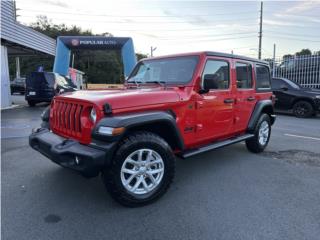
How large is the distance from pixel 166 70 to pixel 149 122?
141cm

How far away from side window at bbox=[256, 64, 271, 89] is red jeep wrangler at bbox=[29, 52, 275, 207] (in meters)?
0.52

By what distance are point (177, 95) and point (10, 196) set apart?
8.28 feet

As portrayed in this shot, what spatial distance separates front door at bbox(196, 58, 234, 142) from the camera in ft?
13.2

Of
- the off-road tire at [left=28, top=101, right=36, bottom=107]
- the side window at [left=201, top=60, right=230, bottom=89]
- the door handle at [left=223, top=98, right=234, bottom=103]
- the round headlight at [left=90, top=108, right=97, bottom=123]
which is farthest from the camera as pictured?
the off-road tire at [left=28, top=101, right=36, bottom=107]

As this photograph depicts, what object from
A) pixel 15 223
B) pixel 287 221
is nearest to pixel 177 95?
pixel 287 221

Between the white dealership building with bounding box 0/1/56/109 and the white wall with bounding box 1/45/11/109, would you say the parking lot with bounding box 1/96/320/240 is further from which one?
the white dealership building with bounding box 0/1/56/109

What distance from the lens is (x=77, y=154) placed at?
291cm

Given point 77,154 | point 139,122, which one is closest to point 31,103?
point 77,154

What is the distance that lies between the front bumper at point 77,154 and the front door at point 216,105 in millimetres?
1645

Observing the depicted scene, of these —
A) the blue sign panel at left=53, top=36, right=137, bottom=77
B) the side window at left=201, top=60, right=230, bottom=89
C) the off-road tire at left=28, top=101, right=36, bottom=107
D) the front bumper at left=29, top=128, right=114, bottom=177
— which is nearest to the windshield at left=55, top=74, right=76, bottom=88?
the blue sign panel at left=53, top=36, right=137, bottom=77

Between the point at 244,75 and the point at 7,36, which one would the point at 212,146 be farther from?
the point at 7,36

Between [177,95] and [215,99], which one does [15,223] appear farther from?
[215,99]

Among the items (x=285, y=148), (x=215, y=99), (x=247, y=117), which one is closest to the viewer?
(x=215, y=99)

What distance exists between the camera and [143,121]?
3154mm
